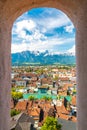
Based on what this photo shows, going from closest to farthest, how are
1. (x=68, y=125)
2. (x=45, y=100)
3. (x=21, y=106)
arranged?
(x=68, y=125) < (x=21, y=106) < (x=45, y=100)

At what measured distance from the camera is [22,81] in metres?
65.9

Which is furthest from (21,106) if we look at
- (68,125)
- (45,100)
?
(68,125)

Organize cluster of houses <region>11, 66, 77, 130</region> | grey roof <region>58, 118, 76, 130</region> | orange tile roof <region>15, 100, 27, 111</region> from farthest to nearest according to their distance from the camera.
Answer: orange tile roof <region>15, 100, 27, 111</region> < cluster of houses <region>11, 66, 77, 130</region> < grey roof <region>58, 118, 76, 130</region>

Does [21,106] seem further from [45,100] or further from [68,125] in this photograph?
[68,125]

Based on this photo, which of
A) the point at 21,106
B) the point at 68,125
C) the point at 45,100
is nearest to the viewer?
the point at 68,125

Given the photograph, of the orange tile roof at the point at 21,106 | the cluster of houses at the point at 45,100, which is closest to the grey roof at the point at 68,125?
the cluster of houses at the point at 45,100

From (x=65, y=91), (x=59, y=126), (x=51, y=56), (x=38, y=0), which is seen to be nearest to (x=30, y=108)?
(x=59, y=126)

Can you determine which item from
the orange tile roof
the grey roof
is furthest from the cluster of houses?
the grey roof

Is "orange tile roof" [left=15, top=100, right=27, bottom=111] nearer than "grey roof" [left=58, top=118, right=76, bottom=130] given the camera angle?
No

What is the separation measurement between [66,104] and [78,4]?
37678 mm

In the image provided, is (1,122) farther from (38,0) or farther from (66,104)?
(66,104)

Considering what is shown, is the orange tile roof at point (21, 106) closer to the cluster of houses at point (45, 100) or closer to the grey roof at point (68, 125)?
the cluster of houses at point (45, 100)

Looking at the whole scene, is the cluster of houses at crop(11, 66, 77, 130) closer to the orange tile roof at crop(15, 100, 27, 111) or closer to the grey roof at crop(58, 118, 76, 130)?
the orange tile roof at crop(15, 100, 27, 111)

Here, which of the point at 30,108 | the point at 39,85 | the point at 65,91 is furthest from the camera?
the point at 39,85
